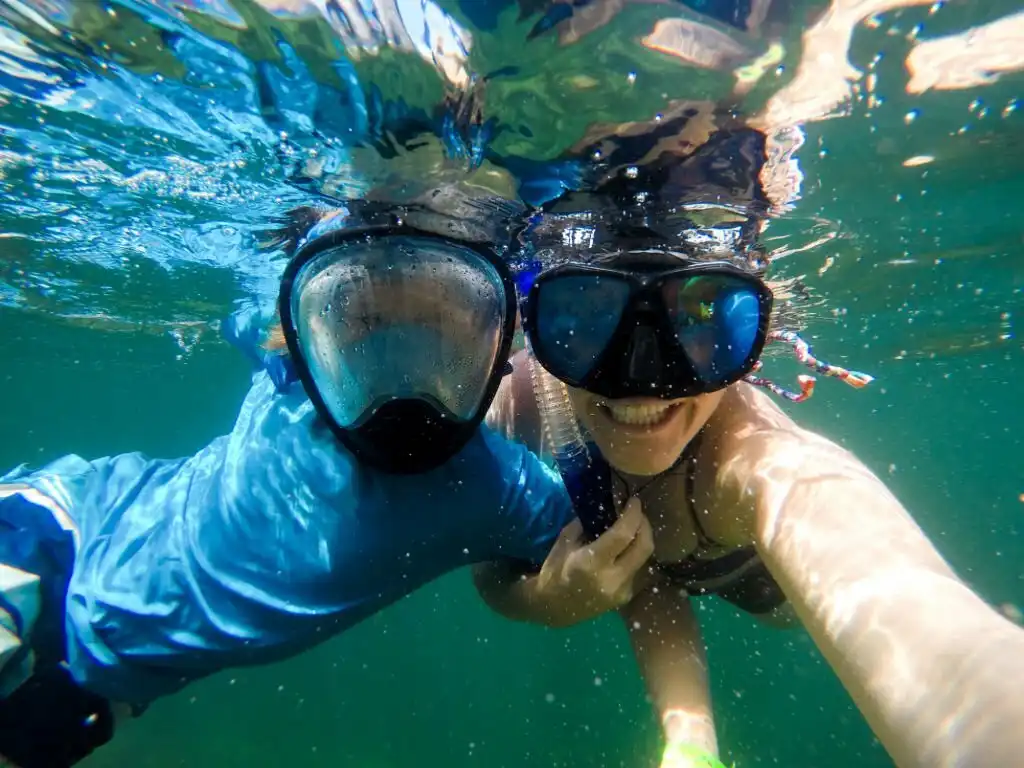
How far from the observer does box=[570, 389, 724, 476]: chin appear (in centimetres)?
371

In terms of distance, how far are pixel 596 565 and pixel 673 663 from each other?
5.61ft

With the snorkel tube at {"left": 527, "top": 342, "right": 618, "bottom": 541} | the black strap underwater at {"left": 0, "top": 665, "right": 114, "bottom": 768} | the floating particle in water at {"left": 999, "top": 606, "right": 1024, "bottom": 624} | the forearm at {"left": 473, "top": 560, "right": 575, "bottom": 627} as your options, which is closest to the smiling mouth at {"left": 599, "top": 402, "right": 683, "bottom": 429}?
the snorkel tube at {"left": 527, "top": 342, "right": 618, "bottom": 541}

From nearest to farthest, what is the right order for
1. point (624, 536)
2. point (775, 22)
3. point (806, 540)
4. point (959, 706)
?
1. point (959, 706)
2. point (806, 540)
3. point (624, 536)
4. point (775, 22)


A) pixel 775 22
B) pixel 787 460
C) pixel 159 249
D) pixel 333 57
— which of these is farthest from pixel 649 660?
pixel 159 249

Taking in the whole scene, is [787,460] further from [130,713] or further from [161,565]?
[130,713]

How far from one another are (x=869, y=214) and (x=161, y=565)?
10412 millimetres

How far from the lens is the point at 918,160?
24.7ft

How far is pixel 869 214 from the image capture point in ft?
30.6

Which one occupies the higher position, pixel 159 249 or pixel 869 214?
pixel 869 214

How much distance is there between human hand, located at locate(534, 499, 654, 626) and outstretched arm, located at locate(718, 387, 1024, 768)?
2.44 feet

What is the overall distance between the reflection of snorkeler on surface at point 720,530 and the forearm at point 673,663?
1cm

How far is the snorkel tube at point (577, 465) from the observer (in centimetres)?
381

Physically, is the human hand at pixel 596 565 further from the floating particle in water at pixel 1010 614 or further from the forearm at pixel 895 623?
the floating particle in water at pixel 1010 614

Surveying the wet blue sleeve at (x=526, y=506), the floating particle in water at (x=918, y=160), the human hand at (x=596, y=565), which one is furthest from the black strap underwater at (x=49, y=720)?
the floating particle in water at (x=918, y=160)
